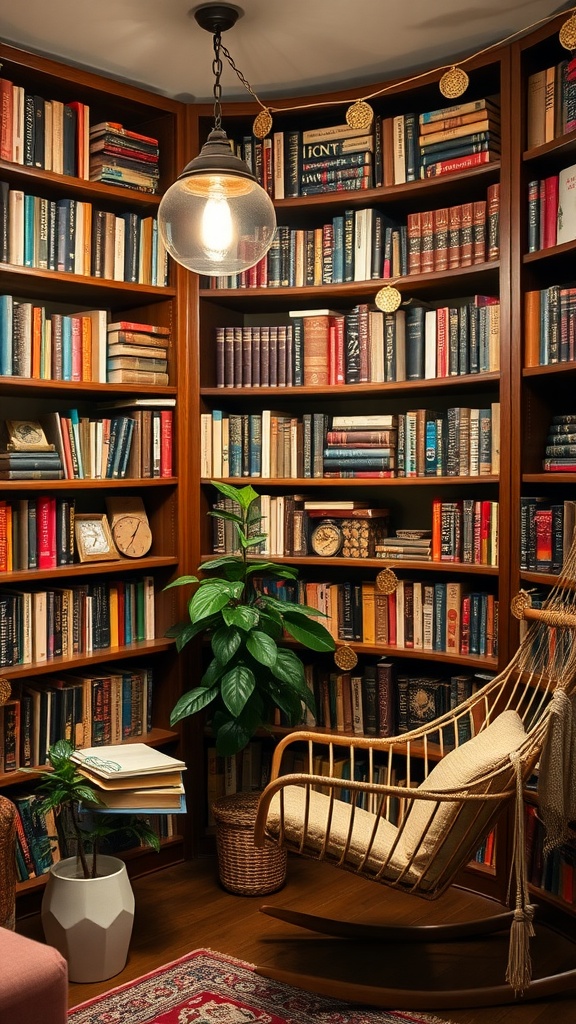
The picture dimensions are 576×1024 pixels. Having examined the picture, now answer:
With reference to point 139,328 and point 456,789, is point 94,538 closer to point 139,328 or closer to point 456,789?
point 139,328

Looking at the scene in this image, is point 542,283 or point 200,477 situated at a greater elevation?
point 542,283

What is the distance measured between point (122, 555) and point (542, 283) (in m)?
1.70

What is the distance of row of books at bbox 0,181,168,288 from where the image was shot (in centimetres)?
314

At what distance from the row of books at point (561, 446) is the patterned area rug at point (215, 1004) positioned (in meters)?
1.59

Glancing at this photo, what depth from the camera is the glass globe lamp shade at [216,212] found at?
266 cm

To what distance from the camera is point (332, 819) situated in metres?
2.57

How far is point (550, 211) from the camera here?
3.03 metres

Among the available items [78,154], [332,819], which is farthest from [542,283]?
[332,819]

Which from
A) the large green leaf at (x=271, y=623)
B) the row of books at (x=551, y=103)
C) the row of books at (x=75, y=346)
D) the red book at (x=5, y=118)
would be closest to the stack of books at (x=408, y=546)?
the large green leaf at (x=271, y=623)

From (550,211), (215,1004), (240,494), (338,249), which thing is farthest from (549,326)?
(215,1004)

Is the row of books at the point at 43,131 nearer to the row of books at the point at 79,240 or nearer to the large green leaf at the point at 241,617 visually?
the row of books at the point at 79,240

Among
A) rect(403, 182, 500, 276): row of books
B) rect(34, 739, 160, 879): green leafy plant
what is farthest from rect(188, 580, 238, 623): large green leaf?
rect(403, 182, 500, 276): row of books

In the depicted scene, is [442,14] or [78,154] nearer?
[442,14]

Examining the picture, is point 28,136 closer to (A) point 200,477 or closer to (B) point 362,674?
→ (A) point 200,477
